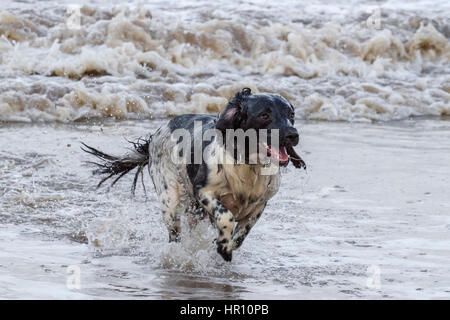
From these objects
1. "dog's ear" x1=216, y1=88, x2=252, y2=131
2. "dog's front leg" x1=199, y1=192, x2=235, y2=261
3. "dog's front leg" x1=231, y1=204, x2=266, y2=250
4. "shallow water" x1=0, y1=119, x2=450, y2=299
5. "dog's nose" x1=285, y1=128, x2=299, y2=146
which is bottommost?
"shallow water" x1=0, y1=119, x2=450, y2=299

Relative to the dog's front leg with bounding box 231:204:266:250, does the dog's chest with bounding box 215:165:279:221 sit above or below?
above

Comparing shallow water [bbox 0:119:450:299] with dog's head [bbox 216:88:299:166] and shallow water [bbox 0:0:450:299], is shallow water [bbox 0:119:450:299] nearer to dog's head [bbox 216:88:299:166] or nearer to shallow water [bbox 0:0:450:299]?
shallow water [bbox 0:0:450:299]

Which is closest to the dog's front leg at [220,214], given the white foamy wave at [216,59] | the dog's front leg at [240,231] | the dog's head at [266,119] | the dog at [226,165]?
the dog at [226,165]

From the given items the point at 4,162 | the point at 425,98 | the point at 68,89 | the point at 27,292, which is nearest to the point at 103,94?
the point at 68,89

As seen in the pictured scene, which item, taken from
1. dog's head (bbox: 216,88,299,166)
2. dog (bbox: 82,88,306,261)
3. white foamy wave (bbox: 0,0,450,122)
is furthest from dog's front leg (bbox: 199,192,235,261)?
white foamy wave (bbox: 0,0,450,122)

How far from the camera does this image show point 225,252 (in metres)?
5.32

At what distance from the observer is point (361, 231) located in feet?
20.3

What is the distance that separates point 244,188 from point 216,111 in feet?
22.4

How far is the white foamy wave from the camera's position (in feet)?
38.1

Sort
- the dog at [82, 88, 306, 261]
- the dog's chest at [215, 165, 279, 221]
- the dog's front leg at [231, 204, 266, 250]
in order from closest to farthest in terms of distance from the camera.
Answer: the dog at [82, 88, 306, 261] → the dog's chest at [215, 165, 279, 221] → the dog's front leg at [231, 204, 266, 250]

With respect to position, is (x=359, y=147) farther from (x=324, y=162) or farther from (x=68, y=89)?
(x=68, y=89)

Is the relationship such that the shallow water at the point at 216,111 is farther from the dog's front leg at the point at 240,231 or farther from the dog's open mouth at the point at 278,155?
the dog's open mouth at the point at 278,155

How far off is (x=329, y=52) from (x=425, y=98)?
253 centimetres

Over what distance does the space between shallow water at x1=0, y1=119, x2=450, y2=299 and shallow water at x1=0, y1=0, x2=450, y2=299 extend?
0.07 ft
